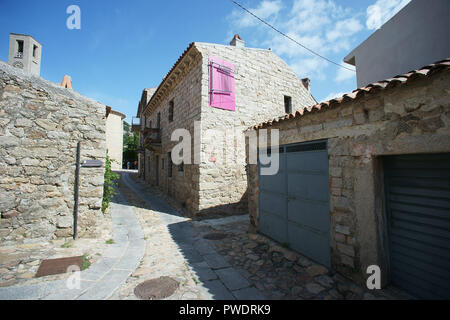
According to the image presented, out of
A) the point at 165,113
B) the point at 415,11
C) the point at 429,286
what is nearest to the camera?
the point at 429,286

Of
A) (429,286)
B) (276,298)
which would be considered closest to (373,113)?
(429,286)

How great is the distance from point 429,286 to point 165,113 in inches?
453

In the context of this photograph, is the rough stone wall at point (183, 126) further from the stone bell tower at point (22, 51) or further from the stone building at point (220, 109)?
the stone bell tower at point (22, 51)

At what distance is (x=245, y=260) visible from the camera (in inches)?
155

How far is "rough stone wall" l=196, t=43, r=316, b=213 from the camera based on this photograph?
719 cm

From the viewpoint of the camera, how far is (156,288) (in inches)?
118

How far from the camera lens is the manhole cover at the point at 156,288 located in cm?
280

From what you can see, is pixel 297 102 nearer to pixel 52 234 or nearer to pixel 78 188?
pixel 78 188

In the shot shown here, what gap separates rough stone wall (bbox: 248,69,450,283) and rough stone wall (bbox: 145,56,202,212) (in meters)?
4.71

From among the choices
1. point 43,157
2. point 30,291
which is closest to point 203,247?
point 30,291

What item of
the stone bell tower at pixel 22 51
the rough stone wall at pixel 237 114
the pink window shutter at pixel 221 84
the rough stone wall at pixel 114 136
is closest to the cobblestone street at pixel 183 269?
the rough stone wall at pixel 237 114

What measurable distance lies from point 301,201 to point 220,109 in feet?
15.7

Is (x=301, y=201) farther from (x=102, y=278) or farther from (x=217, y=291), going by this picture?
(x=102, y=278)

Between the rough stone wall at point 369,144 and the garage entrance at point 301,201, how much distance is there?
18cm
